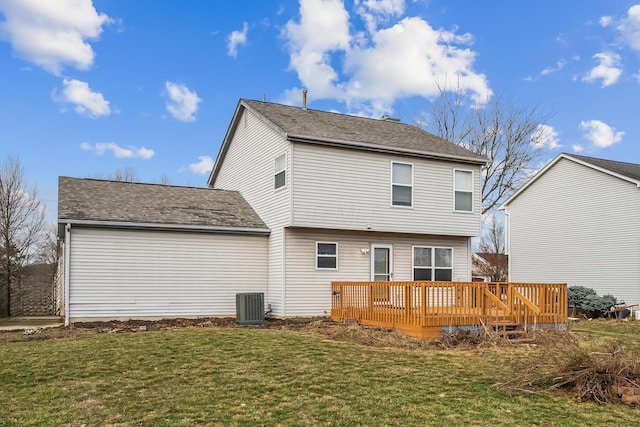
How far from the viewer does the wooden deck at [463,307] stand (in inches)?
466

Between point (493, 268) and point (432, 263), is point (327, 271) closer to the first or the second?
point (432, 263)

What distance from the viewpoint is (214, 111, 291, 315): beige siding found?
16359 millimetres

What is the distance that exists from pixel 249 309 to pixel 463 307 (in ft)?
18.5

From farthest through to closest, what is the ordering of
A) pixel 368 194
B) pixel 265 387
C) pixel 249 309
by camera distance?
1. pixel 368 194
2. pixel 249 309
3. pixel 265 387

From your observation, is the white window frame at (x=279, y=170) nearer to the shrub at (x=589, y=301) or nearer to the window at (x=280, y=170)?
the window at (x=280, y=170)

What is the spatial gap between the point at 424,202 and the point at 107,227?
948cm

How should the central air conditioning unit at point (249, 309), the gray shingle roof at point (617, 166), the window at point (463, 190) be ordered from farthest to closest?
1. the gray shingle roof at point (617, 166)
2. the window at point (463, 190)
3. the central air conditioning unit at point (249, 309)

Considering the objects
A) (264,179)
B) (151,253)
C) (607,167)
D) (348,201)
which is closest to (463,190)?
(348,201)

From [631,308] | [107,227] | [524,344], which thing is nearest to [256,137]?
[107,227]

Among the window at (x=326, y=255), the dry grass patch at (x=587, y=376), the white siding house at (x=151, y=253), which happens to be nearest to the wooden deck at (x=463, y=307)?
the window at (x=326, y=255)

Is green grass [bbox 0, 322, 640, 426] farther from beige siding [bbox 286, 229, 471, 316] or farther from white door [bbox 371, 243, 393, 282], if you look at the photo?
white door [bbox 371, 243, 393, 282]

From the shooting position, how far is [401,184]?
17.5 m

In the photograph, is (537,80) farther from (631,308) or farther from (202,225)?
(202,225)

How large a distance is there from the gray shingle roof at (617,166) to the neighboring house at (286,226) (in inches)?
304
